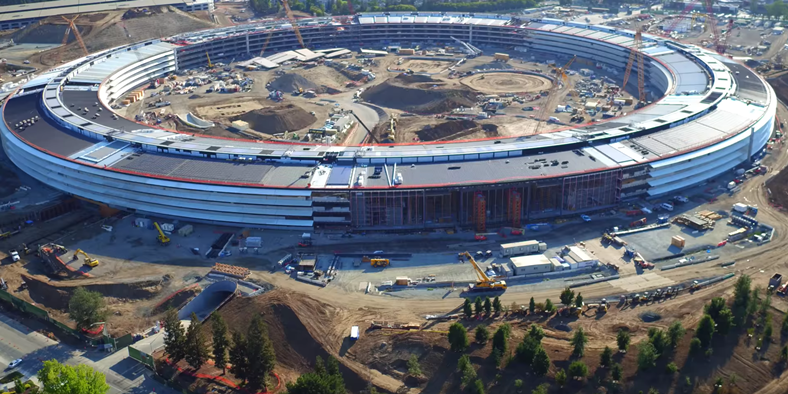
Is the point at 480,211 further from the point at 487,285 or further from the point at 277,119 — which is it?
the point at 277,119

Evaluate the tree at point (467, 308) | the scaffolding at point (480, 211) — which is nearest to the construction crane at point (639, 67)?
the scaffolding at point (480, 211)

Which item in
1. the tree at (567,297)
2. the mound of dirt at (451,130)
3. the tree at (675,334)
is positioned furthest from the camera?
the mound of dirt at (451,130)

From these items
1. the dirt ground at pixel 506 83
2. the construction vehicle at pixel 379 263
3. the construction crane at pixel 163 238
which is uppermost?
the dirt ground at pixel 506 83

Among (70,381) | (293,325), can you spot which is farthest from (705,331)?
(70,381)

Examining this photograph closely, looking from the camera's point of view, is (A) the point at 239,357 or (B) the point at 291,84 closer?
(A) the point at 239,357

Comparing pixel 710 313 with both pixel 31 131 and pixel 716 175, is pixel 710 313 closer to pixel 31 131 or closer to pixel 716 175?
pixel 716 175

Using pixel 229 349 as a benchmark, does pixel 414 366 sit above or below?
below

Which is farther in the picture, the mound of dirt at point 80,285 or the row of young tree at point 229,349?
the mound of dirt at point 80,285

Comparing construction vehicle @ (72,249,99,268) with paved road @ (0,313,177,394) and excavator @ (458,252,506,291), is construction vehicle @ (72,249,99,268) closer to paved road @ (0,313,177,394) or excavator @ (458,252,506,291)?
paved road @ (0,313,177,394)

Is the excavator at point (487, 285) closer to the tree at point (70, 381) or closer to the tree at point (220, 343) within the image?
the tree at point (220, 343)
